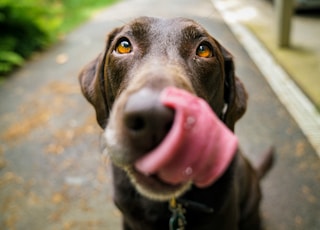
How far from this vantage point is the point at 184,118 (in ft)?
3.15

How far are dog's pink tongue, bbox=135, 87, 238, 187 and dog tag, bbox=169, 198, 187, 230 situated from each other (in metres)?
0.87

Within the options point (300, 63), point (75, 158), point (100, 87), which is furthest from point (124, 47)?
point (300, 63)

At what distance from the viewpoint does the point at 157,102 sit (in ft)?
3.29

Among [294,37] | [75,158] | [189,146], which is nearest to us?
[189,146]

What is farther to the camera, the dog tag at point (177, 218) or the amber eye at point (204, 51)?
the dog tag at point (177, 218)

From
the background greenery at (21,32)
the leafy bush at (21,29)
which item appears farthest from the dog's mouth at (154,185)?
the leafy bush at (21,29)

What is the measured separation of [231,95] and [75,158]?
2.17 meters

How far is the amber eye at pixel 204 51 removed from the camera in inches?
67.0

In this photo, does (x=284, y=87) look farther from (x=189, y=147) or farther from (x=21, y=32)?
(x=21, y=32)

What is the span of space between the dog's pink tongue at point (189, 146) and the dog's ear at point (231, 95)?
994mm

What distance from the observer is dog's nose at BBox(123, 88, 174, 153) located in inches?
38.9

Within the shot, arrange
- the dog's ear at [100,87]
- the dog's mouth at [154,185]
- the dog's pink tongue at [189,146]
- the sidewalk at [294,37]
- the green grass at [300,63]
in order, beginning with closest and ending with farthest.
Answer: the dog's pink tongue at [189,146] → the dog's mouth at [154,185] → the dog's ear at [100,87] → the green grass at [300,63] → the sidewalk at [294,37]

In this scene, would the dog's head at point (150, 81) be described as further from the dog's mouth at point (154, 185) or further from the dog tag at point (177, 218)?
the dog tag at point (177, 218)

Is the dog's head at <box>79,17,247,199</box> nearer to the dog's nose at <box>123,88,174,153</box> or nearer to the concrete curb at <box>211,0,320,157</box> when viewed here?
the dog's nose at <box>123,88,174,153</box>
